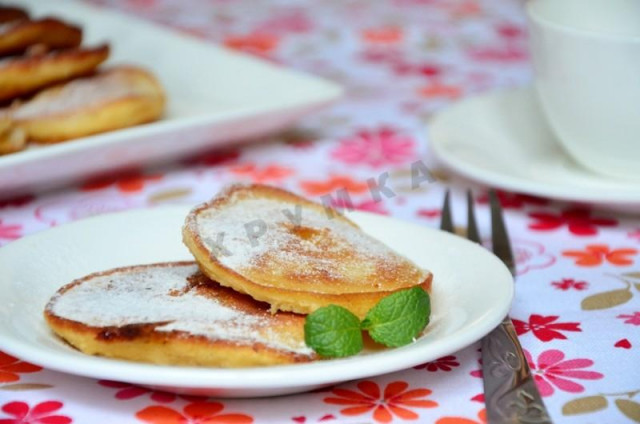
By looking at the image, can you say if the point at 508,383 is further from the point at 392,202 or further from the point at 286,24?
the point at 286,24

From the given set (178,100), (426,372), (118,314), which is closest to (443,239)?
(426,372)

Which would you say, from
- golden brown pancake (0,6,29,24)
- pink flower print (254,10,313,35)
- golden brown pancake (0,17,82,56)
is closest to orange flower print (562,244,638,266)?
golden brown pancake (0,17,82,56)

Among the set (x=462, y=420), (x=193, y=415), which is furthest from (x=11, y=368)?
(x=462, y=420)

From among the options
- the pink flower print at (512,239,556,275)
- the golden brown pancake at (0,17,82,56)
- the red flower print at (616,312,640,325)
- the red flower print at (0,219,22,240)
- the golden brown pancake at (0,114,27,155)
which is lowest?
the pink flower print at (512,239,556,275)

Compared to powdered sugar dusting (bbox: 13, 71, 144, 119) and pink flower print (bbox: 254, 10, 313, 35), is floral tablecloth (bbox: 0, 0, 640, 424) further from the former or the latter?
powdered sugar dusting (bbox: 13, 71, 144, 119)

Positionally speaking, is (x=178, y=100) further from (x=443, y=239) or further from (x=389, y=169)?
(x=443, y=239)
